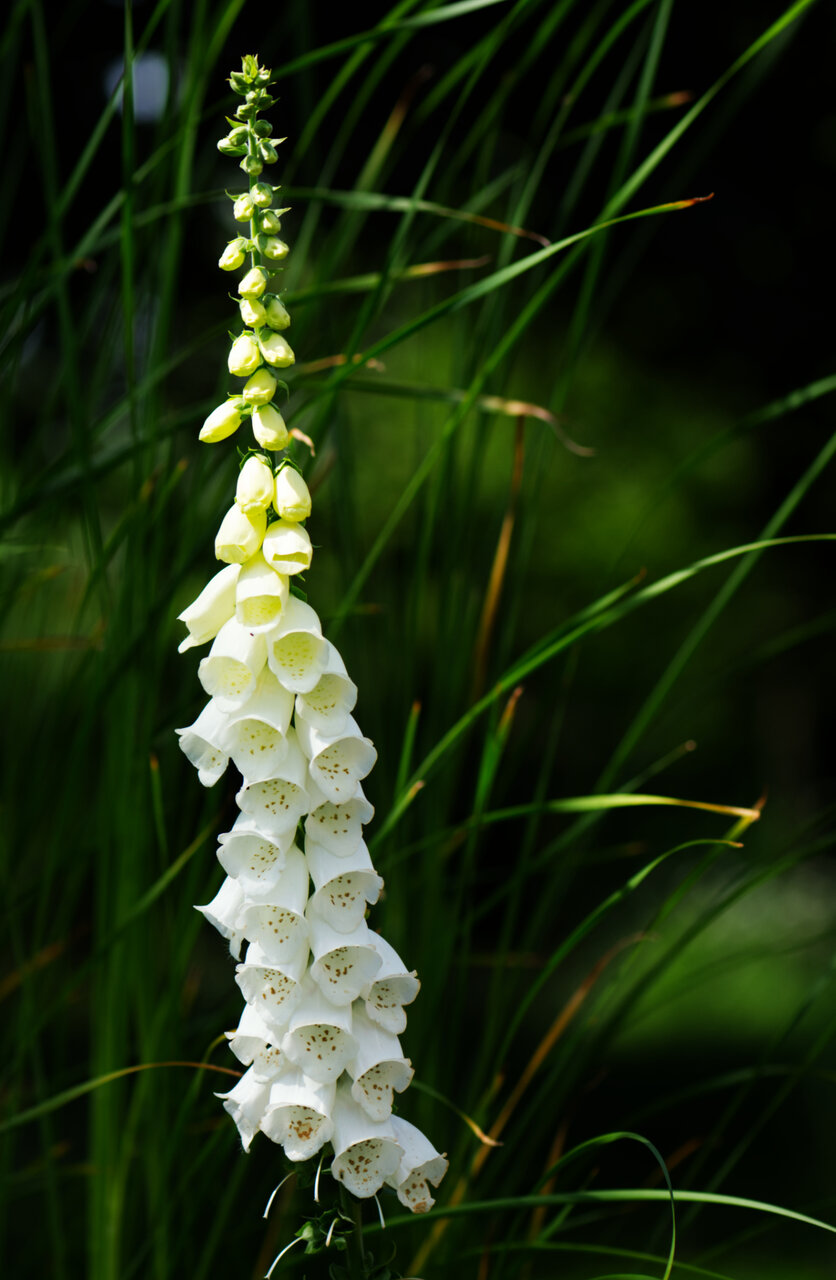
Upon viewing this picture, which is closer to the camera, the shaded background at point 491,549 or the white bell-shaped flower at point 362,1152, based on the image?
the white bell-shaped flower at point 362,1152

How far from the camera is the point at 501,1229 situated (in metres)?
1.41

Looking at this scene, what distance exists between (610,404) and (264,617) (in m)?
6.21

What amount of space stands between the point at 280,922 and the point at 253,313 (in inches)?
15.0

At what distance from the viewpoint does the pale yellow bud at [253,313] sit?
74 cm

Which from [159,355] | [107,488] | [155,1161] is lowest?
[155,1161]

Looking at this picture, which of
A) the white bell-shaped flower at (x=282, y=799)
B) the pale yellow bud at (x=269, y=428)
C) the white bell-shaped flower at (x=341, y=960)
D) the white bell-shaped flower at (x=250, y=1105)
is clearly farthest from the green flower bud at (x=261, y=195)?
the white bell-shaped flower at (x=250, y=1105)

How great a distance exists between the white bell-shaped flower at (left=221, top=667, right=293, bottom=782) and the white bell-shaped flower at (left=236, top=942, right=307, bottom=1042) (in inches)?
4.4

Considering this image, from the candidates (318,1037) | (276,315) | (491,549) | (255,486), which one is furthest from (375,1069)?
(491,549)

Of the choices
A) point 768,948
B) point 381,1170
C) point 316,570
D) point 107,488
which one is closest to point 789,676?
point 316,570

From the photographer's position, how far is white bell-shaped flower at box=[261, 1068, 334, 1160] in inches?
28.0

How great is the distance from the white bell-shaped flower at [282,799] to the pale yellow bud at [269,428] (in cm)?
19

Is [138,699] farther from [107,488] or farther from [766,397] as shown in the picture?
[766,397]

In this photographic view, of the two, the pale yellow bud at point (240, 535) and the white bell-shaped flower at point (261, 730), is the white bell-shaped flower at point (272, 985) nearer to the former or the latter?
the white bell-shaped flower at point (261, 730)

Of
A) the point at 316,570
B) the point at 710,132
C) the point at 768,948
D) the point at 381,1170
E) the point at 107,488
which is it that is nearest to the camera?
the point at 381,1170
